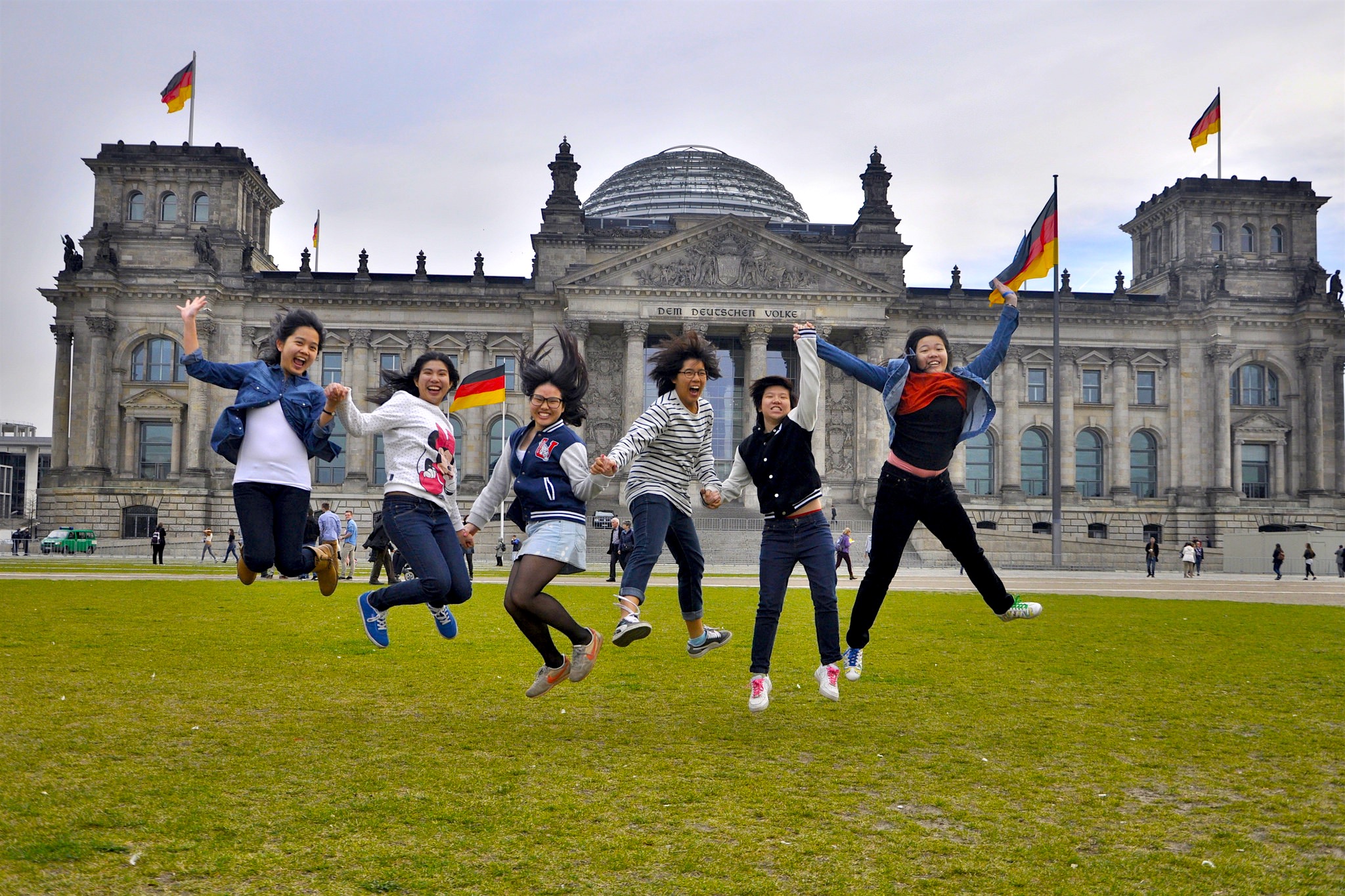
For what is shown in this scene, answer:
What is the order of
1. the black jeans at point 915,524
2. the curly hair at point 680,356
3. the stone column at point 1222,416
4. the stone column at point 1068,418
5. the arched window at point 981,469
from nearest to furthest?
the black jeans at point 915,524 < the curly hair at point 680,356 < the stone column at point 1222,416 < the stone column at point 1068,418 < the arched window at point 981,469

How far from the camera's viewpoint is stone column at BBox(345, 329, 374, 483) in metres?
66.8

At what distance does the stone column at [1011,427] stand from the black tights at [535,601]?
209ft

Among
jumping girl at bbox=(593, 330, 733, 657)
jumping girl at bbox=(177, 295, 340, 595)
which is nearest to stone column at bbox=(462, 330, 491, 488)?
jumping girl at bbox=(177, 295, 340, 595)

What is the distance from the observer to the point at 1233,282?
7181 cm

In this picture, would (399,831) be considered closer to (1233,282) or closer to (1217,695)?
(1217,695)

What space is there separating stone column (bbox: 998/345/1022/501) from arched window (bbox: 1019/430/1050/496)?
528 mm

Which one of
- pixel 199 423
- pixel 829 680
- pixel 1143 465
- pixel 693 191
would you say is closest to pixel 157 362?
pixel 199 423

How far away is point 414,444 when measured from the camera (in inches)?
353

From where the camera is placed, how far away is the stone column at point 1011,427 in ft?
228

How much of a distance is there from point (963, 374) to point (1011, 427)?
63.2 meters

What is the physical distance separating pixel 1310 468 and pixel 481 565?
5122cm

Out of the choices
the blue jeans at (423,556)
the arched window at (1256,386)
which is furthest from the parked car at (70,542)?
the arched window at (1256,386)

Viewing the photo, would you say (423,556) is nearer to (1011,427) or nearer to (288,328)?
(288,328)

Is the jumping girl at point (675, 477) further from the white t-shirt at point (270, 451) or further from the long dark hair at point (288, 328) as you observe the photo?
the long dark hair at point (288, 328)
